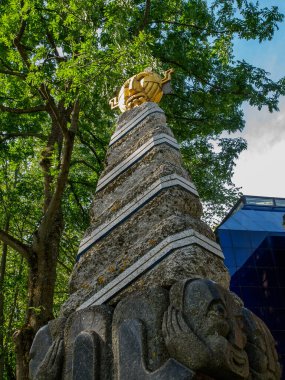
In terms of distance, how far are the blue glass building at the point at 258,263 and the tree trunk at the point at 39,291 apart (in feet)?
29.5

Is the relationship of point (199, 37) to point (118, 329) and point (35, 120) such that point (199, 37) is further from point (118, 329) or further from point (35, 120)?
point (118, 329)

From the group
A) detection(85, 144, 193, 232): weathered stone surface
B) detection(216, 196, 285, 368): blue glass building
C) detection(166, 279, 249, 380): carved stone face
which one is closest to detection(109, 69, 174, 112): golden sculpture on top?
detection(85, 144, 193, 232): weathered stone surface

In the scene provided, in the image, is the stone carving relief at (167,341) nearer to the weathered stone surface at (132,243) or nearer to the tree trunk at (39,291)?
the weathered stone surface at (132,243)

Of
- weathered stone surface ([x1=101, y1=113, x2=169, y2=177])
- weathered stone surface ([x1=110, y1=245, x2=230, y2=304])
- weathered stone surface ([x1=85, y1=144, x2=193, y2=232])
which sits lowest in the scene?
weathered stone surface ([x1=110, y1=245, x2=230, y2=304])

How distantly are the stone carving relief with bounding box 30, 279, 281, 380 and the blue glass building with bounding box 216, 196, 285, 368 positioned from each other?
1331 cm

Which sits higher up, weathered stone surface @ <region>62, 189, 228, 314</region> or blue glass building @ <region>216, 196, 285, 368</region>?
blue glass building @ <region>216, 196, 285, 368</region>

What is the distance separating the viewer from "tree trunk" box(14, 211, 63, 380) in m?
7.07

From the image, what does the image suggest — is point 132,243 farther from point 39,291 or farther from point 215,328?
point 39,291

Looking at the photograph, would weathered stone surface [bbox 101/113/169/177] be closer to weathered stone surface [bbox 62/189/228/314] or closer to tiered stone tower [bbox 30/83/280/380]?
tiered stone tower [bbox 30/83/280/380]

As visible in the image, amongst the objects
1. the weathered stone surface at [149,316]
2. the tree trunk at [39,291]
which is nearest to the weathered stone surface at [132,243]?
the weathered stone surface at [149,316]

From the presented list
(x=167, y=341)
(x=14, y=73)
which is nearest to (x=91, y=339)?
(x=167, y=341)

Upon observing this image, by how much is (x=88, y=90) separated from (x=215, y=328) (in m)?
5.85

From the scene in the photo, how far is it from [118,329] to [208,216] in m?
9.99

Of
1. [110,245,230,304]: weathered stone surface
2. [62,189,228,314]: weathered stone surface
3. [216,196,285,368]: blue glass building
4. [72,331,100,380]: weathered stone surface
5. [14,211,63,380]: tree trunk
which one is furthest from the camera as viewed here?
[216,196,285,368]: blue glass building
